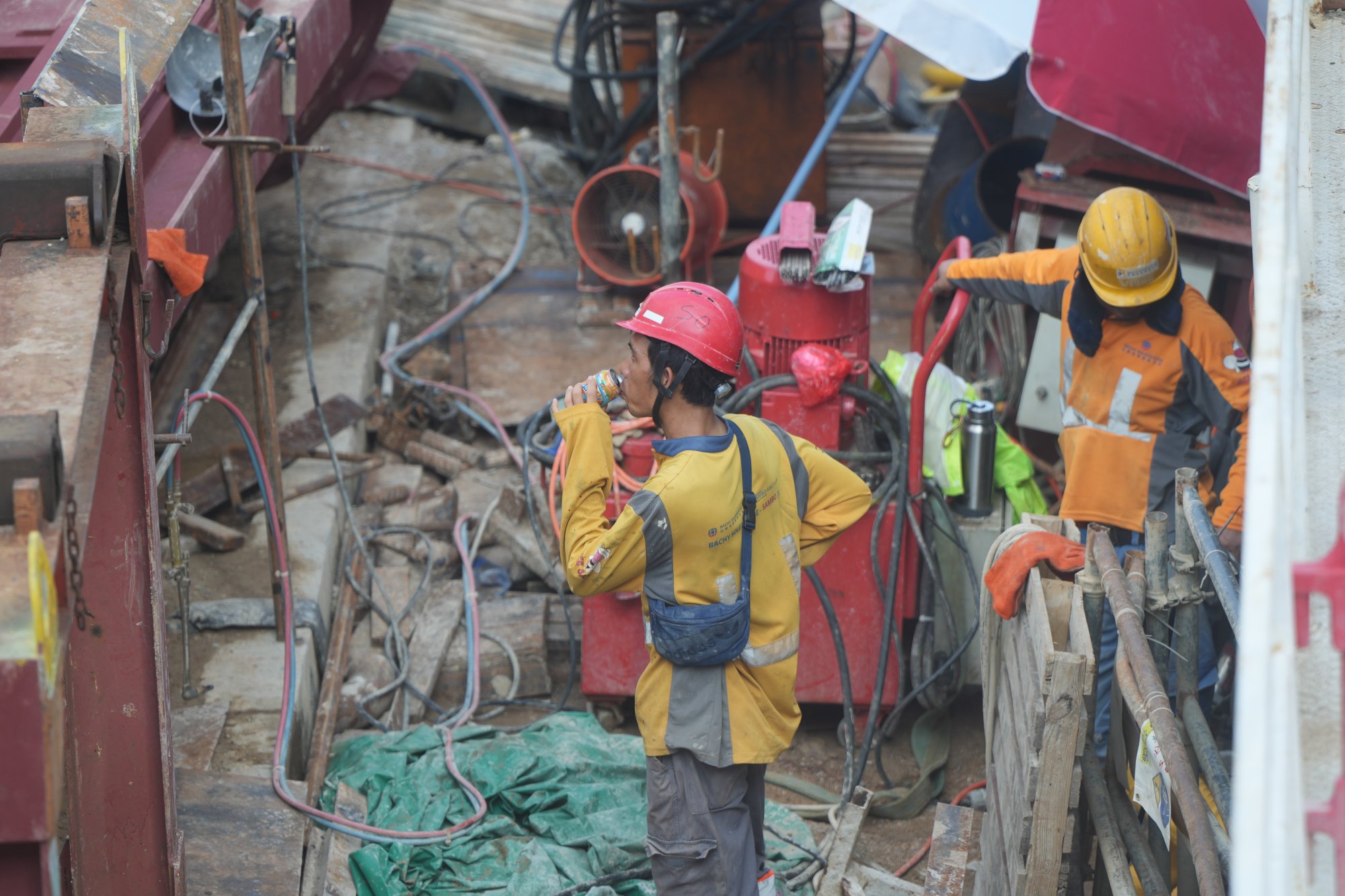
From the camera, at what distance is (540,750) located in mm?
4445

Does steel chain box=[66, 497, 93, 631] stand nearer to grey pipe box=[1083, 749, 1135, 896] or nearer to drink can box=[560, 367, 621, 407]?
drink can box=[560, 367, 621, 407]

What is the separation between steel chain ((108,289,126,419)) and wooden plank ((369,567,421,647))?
9.01 ft

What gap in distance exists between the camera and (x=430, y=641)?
5.11 meters

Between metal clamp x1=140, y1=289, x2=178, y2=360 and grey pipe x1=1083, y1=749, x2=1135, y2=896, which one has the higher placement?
metal clamp x1=140, y1=289, x2=178, y2=360

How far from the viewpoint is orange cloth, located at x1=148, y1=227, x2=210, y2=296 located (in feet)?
11.4

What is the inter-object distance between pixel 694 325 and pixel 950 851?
5.67 ft

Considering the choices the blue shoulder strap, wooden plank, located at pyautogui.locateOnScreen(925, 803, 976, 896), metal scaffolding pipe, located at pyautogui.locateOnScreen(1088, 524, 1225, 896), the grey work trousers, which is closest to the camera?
metal scaffolding pipe, located at pyautogui.locateOnScreen(1088, 524, 1225, 896)

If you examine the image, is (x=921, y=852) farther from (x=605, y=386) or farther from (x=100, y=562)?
(x=100, y=562)

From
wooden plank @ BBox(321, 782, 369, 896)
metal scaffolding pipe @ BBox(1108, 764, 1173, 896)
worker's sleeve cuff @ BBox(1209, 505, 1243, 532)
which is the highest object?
worker's sleeve cuff @ BBox(1209, 505, 1243, 532)

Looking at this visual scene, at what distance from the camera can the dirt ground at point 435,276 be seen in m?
4.79

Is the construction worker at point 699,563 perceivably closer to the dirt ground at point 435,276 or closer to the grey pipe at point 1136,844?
the grey pipe at point 1136,844

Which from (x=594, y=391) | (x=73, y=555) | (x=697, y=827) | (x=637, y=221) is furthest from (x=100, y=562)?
(x=637, y=221)

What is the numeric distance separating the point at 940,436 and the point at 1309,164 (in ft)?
6.57

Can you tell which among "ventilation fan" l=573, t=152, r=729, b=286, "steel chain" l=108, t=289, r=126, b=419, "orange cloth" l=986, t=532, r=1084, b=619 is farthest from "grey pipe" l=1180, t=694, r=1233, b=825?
"ventilation fan" l=573, t=152, r=729, b=286
